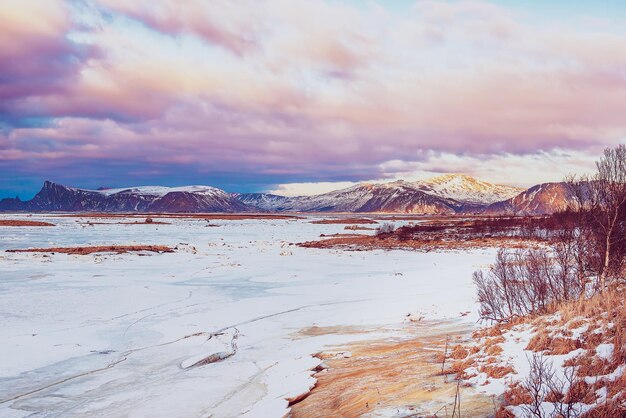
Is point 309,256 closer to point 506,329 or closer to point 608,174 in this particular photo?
point 608,174

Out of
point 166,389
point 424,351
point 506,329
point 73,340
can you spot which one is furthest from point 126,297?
point 506,329

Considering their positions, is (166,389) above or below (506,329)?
below

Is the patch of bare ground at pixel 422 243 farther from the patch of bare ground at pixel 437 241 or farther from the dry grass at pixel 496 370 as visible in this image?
the dry grass at pixel 496 370

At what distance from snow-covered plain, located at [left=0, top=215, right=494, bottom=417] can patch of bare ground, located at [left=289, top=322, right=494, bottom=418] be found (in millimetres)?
482

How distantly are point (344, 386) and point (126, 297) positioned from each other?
41.0 feet

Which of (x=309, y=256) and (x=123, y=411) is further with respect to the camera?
(x=309, y=256)

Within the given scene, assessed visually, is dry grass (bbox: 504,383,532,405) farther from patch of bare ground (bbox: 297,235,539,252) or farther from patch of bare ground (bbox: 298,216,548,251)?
patch of bare ground (bbox: 297,235,539,252)

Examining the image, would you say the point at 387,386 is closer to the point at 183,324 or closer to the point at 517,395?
the point at 517,395

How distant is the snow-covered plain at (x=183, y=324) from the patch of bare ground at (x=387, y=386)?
0.48 metres

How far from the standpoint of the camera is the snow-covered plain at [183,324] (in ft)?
27.3

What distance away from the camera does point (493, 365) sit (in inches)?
284

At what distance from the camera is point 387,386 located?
7320 millimetres

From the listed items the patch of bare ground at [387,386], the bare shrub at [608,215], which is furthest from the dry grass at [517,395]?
the bare shrub at [608,215]

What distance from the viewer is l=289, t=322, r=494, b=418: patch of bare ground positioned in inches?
246
